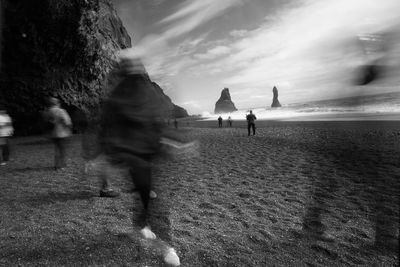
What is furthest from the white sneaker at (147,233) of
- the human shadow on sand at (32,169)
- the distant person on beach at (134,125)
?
the human shadow on sand at (32,169)

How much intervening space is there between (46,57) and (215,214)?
61.3ft

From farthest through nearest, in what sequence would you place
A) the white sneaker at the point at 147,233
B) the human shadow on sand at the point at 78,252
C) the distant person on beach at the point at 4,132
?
the distant person on beach at the point at 4,132 → the white sneaker at the point at 147,233 → the human shadow on sand at the point at 78,252

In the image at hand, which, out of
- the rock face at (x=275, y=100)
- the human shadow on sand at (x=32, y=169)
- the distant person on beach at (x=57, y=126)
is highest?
the rock face at (x=275, y=100)

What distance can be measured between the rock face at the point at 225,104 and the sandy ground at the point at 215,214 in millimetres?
171513

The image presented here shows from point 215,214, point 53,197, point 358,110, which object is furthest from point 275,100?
point 53,197

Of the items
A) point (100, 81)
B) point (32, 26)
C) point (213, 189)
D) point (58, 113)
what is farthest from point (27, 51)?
point (213, 189)

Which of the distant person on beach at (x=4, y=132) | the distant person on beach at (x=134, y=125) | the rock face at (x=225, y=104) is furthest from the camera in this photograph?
the rock face at (x=225, y=104)

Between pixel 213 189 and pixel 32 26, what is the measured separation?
18695 millimetres

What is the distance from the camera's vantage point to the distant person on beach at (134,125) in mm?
3107

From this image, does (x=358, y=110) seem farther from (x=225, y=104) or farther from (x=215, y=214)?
(x=225, y=104)

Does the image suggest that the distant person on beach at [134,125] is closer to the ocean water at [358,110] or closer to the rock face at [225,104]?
the ocean water at [358,110]

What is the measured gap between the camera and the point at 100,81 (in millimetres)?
20703

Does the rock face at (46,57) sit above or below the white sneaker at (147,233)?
above

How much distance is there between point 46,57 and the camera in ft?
59.2
